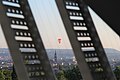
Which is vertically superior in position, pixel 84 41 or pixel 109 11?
pixel 109 11

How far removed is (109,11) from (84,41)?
2.59 meters

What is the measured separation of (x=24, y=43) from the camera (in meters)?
12.1

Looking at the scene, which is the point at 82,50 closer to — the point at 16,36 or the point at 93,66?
the point at 93,66

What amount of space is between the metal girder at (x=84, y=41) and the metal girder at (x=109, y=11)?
187 centimetres

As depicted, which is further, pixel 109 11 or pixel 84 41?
pixel 84 41

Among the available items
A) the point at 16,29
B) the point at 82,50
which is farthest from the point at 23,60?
the point at 82,50

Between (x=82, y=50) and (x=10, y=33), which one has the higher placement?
(x=10, y=33)

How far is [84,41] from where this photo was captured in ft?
43.2

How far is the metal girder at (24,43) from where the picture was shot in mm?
11430

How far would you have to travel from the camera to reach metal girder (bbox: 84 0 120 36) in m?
10.7

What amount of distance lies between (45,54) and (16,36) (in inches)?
61.7

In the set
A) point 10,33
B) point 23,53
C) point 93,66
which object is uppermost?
point 10,33

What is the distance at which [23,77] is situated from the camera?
1125 centimetres

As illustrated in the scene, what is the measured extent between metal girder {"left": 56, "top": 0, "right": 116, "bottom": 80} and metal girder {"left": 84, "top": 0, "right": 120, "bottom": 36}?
1.87m
